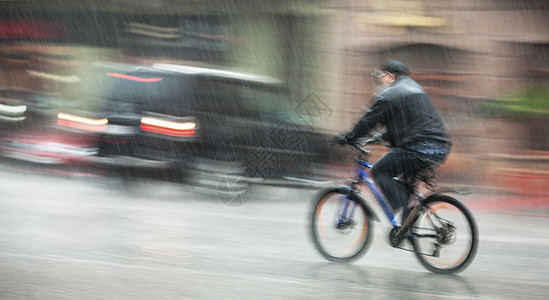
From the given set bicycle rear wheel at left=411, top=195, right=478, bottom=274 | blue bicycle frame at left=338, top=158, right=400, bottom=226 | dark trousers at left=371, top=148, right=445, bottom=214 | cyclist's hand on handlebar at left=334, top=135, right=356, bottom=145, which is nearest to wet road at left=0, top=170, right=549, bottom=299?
bicycle rear wheel at left=411, top=195, right=478, bottom=274

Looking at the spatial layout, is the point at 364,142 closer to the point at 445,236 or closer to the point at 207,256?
the point at 445,236

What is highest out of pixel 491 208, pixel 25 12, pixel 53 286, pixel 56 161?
pixel 25 12

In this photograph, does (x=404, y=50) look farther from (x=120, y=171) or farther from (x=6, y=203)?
(x=6, y=203)

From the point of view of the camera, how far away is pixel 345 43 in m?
15.2

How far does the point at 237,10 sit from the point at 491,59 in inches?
237

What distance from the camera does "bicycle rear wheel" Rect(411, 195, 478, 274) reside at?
21.6 feet

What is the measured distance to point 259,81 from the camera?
1176 centimetres

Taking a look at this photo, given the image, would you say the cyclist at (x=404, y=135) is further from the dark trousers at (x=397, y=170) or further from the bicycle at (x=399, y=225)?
the bicycle at (x=399, y=225)

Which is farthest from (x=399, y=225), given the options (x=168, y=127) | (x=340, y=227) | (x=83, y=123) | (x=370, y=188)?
(x=83, y=123)

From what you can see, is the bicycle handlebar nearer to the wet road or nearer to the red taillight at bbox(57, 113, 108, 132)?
the wet road

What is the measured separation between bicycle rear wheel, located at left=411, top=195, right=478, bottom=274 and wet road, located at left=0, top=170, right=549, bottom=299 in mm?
141

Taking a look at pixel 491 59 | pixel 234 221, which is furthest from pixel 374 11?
pixel 234 221

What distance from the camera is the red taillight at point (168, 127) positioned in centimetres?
1078

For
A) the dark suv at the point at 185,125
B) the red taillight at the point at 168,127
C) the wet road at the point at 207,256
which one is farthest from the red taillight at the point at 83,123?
the wet road at the point at 207,256
